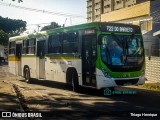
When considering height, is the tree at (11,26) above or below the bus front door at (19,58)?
above

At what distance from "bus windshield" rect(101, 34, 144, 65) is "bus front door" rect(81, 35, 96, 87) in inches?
21.3

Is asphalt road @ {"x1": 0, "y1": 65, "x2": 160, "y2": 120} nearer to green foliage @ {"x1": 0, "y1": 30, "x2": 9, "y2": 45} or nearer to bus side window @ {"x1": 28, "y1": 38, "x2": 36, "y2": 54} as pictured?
bus side window @ {"x1": 28, "y1": 38, "x2": 36, "y2": 54}

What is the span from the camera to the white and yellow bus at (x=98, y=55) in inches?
574

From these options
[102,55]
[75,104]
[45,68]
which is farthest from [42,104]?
[45,68]

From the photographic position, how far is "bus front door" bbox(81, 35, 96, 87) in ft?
48.7

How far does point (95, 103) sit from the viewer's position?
43.1 feet

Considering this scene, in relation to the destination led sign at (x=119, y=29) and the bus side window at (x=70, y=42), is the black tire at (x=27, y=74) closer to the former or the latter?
the bus side window at (x=70, y=42)

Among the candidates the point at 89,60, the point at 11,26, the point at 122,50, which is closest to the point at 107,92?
the point at 89,60

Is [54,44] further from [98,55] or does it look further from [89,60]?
[98,55]

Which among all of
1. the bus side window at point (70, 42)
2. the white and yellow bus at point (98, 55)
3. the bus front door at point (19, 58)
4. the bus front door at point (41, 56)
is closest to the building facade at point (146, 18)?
the bus front door at point (19, 58)

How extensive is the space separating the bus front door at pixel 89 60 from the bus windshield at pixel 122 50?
0.54m

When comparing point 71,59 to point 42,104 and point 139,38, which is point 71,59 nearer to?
point 139,38

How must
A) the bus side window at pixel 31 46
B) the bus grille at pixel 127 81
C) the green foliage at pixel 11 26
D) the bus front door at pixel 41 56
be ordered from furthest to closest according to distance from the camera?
the green foliage at pixel 11 26, the bus side window at pixel 31 46, the bus front door at pixel 41 56, the bus grille at pixel 127 81

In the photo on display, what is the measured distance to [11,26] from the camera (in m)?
103
